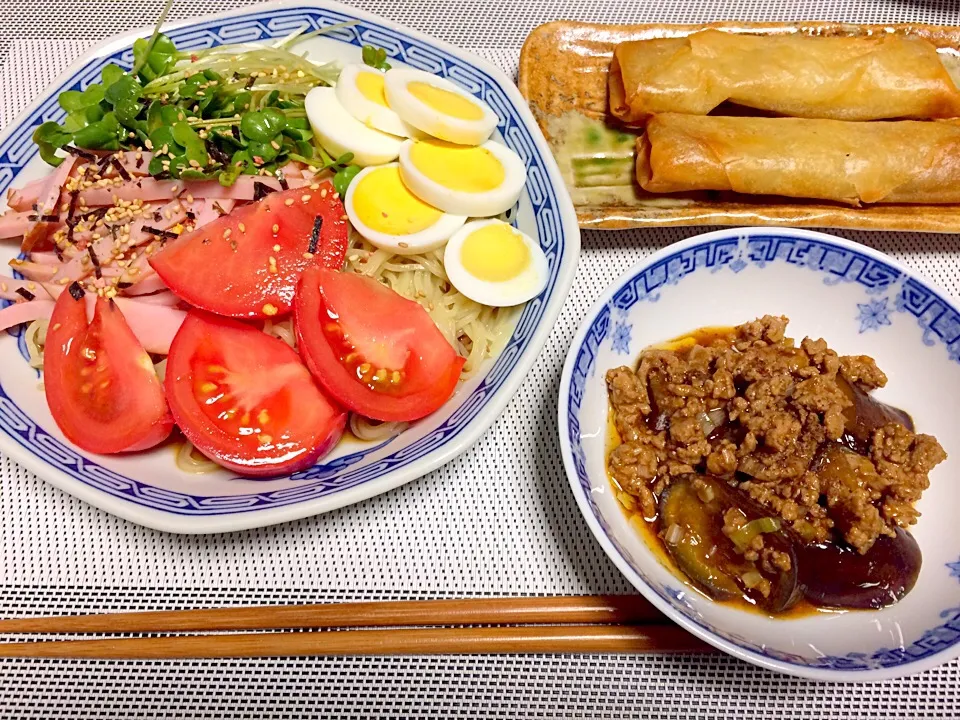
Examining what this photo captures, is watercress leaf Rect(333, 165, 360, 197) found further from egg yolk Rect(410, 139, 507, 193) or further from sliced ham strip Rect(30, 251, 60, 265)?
sliced ham strip Rect(30, 251, 60, 265)

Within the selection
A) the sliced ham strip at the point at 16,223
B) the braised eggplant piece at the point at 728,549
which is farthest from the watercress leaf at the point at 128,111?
the braised eggplant piece at the point at 728,549

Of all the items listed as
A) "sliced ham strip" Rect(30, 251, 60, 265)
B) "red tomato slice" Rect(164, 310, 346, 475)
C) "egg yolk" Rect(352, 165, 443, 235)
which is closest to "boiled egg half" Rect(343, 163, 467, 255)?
"egg yolk" Rect(352, 165, 443, 235)

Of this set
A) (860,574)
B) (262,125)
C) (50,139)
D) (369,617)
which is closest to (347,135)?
(262,125)

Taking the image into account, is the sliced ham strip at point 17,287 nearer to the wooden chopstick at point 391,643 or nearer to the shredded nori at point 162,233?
the shredded nori at point 162,233

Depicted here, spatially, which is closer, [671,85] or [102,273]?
[102,273]

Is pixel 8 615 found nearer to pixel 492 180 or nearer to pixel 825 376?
pixel 492 180

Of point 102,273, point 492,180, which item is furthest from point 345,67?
point 102,273
